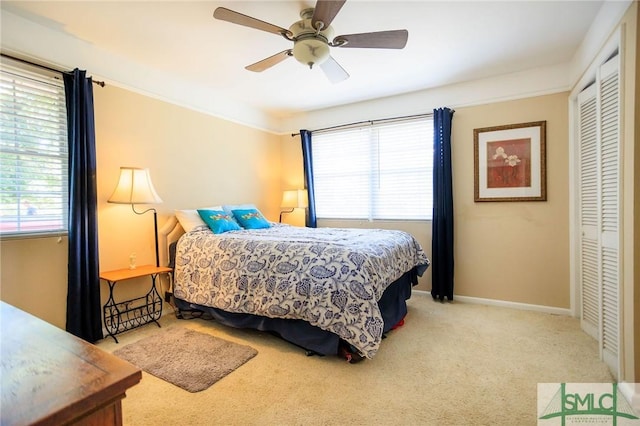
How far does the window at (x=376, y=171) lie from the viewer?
Result: 161 inches

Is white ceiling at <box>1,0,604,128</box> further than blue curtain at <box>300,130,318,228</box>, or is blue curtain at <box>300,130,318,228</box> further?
blue curtain at <box>300,130,318,228</box>

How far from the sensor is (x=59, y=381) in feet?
1.98

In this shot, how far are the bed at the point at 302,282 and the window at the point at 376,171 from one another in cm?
100

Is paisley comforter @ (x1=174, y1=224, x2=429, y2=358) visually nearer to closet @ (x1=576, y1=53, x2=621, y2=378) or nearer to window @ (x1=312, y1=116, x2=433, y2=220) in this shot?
window @ (x1=312, y1=116, x2=433, y2=220)

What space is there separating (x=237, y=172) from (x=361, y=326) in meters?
2.93

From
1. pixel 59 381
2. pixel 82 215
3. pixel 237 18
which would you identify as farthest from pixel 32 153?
pixel 59 381

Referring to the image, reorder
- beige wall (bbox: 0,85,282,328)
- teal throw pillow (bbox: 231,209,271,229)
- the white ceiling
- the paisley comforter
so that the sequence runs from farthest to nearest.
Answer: teal throw pillow (bbox: 231,209,271,229) < beige wall (bbox: 0,85,282,328) < the white ceiling < the paisley comforter

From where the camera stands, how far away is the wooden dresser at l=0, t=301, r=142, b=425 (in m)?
0.53

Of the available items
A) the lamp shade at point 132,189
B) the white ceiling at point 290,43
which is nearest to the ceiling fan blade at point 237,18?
the white ceiling at point 290,43

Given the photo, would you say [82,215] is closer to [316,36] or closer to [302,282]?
[302,282]

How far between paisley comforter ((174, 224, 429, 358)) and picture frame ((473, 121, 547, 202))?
1.24 meters

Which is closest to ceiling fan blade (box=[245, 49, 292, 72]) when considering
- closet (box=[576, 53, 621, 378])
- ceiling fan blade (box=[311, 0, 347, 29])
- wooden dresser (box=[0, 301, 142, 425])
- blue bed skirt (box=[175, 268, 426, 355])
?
ceiling fan blade (box=[311, 0, 347, 29])
